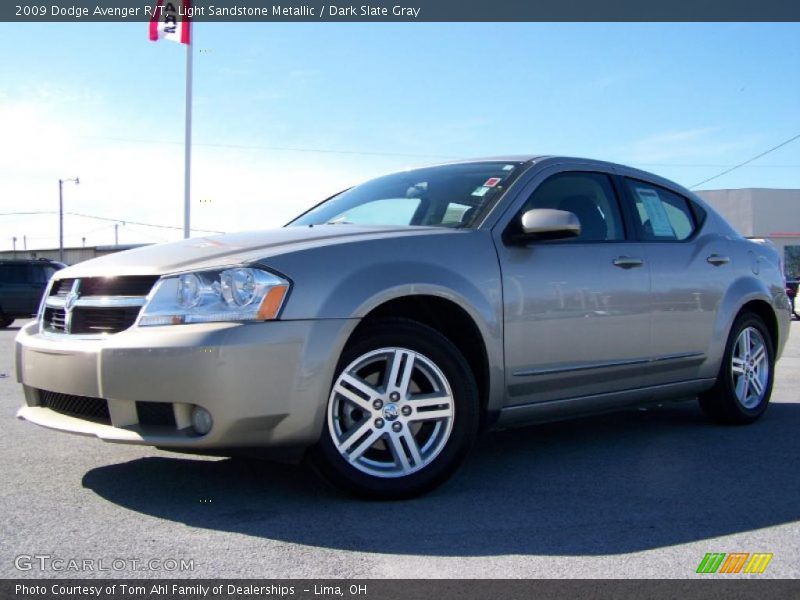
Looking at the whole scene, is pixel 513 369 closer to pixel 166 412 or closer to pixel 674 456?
pixel 674 456

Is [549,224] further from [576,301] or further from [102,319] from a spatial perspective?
[102,319]

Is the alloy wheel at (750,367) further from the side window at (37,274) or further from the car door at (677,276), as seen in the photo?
the side window at (37,274)

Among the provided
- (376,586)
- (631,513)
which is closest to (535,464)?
(631,513)

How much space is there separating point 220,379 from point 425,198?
72.4 inches

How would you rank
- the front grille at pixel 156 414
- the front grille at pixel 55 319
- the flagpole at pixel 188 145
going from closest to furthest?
the front grille at pixel 156 414 < the front grille at pixel 55 319 < the flagpole at pixel 188 145

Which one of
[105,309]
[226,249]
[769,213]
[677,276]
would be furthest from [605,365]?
[769,213]

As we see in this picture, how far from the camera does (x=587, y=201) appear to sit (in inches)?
194

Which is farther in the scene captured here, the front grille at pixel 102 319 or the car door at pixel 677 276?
the car door at pixel 677 276

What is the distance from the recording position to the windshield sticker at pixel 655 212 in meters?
5.27

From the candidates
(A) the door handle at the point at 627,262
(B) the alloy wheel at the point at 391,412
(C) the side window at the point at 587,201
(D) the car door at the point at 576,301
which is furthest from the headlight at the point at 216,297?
(A) the door handle at the point at 627,262

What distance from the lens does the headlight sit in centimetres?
340

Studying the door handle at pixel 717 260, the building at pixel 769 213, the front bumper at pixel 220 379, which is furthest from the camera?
the building at pixel 769 213

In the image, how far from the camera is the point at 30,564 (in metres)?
2.86

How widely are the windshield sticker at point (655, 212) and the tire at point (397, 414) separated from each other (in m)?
1.99
